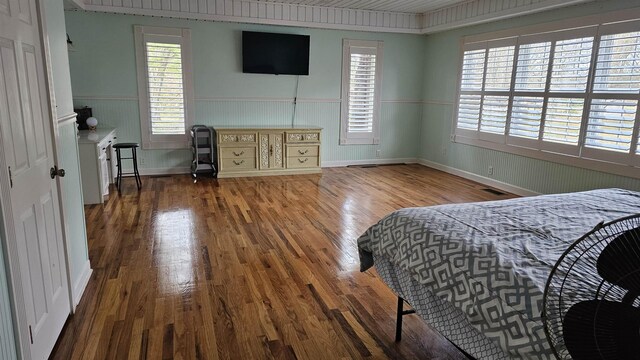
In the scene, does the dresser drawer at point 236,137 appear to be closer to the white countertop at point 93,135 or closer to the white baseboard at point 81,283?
the white countertop at point 93,135

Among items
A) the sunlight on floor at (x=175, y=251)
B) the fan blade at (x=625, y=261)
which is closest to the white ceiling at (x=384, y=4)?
the sunlight on floor at (x=175, y=251)

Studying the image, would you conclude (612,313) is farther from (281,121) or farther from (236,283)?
(281,121)

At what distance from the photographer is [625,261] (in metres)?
1.03

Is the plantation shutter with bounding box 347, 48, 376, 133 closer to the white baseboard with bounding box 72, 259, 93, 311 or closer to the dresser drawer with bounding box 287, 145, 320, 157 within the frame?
the dresser drawer with bounding box 287, 145, 320, 157

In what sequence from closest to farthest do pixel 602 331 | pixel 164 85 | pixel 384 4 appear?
pixel 602 331 < pixel 164 85 < pixel 384 4

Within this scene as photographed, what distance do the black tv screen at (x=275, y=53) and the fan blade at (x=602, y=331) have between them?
619 centimetres

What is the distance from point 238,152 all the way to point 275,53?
172 cm

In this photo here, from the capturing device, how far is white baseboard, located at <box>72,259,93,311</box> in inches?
103

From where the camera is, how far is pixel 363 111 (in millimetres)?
7539

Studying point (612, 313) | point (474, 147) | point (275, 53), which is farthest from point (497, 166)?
point (612, 313)

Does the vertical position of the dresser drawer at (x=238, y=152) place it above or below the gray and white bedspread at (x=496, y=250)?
below

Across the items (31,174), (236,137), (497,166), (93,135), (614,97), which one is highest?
(614,97)

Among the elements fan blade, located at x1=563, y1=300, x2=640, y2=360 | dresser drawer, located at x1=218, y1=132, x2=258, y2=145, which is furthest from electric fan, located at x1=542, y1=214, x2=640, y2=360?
dresser drawer, located at x1=218, y1=132, x2=258, y2=145

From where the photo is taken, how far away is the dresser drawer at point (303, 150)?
22.0 feet
